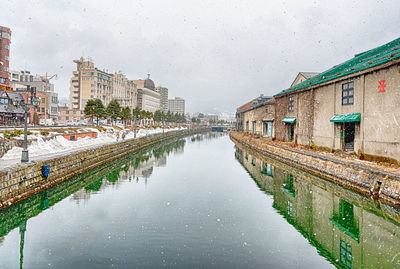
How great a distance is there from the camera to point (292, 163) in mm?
29984

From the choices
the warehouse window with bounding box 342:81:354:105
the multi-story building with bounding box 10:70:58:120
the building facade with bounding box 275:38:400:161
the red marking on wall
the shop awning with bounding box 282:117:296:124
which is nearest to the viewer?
the building facade with bounding box 275:38:400:161

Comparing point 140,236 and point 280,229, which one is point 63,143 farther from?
point 280,229

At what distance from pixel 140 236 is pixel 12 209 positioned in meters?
7.74

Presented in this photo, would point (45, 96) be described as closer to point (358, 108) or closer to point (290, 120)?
point (290, 120)

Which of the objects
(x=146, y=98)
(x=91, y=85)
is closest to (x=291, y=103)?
(x=91, y=85)

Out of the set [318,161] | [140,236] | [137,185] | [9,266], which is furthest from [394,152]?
[9,266]

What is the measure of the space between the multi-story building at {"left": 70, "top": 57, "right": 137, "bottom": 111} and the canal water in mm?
92641

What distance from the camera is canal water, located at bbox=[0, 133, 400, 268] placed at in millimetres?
9320

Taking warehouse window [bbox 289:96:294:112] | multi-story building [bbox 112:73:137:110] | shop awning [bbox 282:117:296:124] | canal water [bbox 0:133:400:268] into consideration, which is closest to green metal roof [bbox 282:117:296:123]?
shop awning [bbox 282:117:296:124]

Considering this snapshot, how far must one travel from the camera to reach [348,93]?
966 inches

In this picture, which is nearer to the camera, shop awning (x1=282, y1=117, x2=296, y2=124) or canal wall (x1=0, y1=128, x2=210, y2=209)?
canal wall (x1=0, y1=128, x2=210, y2=209)

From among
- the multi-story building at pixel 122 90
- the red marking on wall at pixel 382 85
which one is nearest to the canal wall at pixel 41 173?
the red marking on wall at pixel 382 85

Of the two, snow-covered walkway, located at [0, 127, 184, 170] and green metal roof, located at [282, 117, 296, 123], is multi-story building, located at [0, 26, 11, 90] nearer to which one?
snow-covered walkway, located at [0, 127, 184, 170]

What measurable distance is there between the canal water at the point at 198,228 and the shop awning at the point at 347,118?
6104mm
